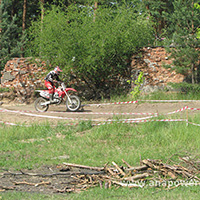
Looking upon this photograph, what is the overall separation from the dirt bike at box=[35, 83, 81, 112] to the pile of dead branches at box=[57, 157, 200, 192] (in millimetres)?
7232

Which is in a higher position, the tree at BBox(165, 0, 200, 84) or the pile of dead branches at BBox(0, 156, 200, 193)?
the tree at BBox(165, 0, 200, 84)

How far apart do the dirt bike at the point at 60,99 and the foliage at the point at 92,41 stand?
2.20 meters

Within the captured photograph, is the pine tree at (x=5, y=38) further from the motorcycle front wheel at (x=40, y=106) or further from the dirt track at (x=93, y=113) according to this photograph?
the motorcycle front wheel at (x=40, y=106)

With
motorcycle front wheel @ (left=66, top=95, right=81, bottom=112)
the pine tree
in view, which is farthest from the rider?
the pine tree

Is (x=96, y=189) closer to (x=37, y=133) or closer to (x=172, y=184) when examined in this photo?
(x=172, y=184)

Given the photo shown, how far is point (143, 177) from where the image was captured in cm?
638

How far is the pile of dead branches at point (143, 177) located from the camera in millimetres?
6027

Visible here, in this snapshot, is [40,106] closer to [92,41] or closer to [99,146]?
[92,41]

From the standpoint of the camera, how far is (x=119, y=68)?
59.6ft

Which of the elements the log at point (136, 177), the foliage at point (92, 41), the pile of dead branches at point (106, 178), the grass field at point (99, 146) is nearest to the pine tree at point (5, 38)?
the foliage at point (92, 41)

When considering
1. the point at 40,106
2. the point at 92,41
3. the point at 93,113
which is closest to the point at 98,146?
the point at 93,113

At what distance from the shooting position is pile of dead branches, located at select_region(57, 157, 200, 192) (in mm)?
6027

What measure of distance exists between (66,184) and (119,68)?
1241cm

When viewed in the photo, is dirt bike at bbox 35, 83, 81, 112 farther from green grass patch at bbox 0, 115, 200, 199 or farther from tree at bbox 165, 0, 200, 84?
tree at bbox 165, 0, 200, 84
